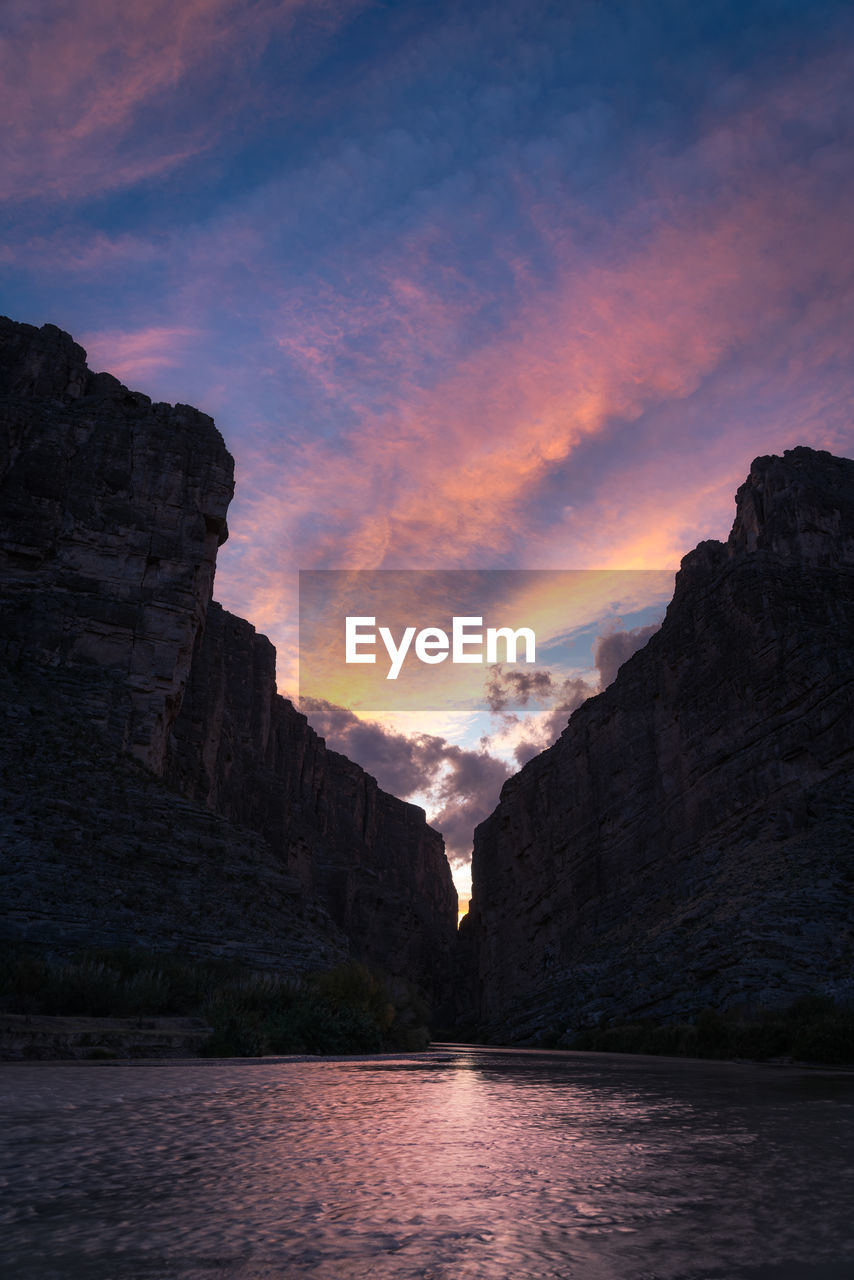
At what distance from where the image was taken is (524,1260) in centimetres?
173

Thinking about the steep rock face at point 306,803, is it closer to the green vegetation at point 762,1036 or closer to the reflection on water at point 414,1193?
the green vegetation at point 762,1036

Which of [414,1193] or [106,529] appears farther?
[106,529]

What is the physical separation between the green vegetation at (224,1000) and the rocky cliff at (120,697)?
433 cm

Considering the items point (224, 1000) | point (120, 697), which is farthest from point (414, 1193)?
point (120, 697)

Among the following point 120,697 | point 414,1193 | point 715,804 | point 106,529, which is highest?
point 106,529

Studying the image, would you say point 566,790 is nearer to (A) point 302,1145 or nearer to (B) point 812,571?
(B) point 812,571

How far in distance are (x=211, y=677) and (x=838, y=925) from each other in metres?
39.2

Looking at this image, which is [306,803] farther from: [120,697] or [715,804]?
[120,697]

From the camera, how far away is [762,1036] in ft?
71.2

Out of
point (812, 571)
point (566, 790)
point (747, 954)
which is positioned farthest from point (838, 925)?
point (566, 790)

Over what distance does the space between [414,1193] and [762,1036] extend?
2295cm

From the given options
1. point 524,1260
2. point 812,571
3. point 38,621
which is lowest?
point 524,1260

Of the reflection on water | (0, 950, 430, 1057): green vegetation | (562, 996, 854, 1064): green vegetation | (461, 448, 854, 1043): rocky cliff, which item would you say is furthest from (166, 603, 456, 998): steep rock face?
the reflection on water

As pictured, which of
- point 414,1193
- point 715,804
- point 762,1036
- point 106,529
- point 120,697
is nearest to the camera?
point 414,1193
